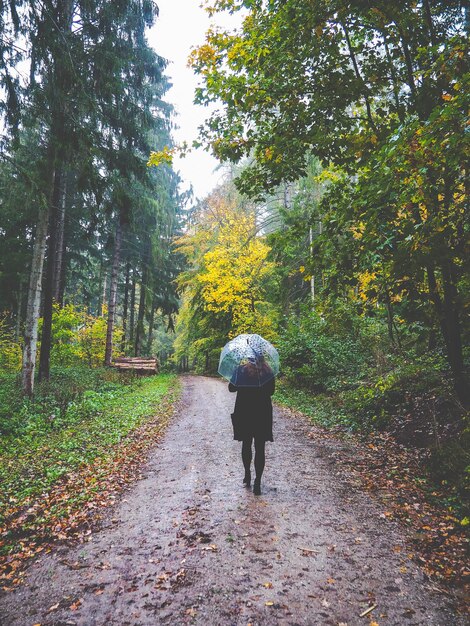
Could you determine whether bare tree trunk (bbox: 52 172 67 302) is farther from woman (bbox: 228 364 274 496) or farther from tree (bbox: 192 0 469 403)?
woman (bbox: 228 364 274 496)

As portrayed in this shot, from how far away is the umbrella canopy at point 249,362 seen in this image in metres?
4.40

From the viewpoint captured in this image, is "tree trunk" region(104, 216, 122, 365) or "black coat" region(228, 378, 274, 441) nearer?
"black coat" region(228, 378, 274, 441)

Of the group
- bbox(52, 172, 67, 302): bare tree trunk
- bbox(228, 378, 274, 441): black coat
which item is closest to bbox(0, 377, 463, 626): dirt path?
bbox(228, 378, 274, 441): black coat

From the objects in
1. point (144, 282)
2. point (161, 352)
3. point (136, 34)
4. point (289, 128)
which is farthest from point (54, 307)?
point (161, 352)

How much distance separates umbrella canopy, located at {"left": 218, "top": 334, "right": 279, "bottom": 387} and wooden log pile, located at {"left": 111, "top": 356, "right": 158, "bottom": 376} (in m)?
16.4

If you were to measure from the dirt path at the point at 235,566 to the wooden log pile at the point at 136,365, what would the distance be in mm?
15674

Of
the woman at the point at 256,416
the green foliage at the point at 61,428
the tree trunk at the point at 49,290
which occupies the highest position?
the tree trunk at the point at 49,290

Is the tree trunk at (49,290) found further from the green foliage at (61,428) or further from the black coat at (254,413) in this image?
the black coat at (254,413)

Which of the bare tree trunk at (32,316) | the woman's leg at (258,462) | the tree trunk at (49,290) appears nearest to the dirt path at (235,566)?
the woman's leg at (258,462)

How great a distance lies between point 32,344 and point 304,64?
991 cm

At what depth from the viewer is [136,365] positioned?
68.9 ft

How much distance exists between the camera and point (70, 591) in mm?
2953

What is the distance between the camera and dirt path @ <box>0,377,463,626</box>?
8.66 feet

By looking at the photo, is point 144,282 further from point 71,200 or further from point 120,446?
point 120,446
